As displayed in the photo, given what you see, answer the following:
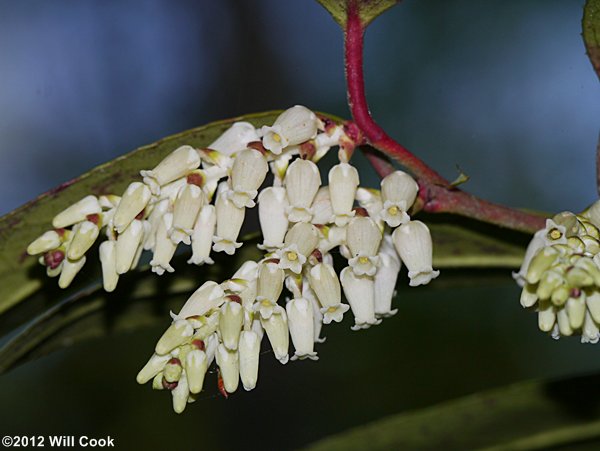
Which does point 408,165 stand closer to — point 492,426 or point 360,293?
point 360,293

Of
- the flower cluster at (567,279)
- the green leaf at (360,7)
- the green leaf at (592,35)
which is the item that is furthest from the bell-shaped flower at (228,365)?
the green leaf at (592,35)

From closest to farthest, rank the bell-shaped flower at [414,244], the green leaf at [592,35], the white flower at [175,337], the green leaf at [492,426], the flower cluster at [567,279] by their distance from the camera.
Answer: the flower cluster at [567,279] → the white flower at [175,337] → the bell-shaped flower at [414,244] → the green leaf at [592,35] → the green leaf at [492,426]

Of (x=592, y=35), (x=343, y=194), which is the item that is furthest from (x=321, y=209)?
(x=592, y=35)

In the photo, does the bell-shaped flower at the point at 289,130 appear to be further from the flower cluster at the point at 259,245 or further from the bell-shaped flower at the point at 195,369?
the bell-shaped flower at the point at 195,369

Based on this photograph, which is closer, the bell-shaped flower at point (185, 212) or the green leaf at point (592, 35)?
the bell-shaped flower at point (185, 212)

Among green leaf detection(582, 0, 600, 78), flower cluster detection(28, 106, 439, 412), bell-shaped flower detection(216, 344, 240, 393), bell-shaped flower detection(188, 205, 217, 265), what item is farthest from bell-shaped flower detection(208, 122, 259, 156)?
green leaf detection(582, 0, 600, 78)
